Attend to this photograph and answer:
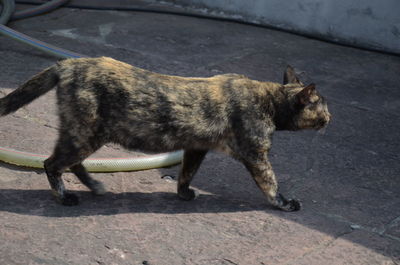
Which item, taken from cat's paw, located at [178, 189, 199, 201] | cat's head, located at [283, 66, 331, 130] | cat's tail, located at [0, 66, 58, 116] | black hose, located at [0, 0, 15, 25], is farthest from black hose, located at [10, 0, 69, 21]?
cat's head, located at [283, 66, 331, 130]

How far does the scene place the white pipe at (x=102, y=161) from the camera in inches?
204

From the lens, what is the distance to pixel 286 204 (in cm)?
484

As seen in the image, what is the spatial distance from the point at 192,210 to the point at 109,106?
100 centimetres

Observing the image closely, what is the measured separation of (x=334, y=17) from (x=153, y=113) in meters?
5.34

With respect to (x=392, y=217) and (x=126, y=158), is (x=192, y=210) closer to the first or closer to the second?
(x=126, y=158)

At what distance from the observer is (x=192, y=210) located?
482 cm

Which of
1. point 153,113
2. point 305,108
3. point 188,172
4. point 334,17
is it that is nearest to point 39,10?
point 334,17

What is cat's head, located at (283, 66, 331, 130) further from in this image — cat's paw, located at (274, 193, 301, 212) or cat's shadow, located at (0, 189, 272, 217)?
cat's shadow, located at (0, 189, 272, 217)

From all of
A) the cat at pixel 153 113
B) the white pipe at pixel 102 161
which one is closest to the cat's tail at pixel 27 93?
the cat at pixel 153 113

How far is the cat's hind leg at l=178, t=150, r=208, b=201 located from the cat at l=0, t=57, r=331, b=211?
0.14ft

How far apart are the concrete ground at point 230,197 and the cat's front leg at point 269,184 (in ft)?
0.26

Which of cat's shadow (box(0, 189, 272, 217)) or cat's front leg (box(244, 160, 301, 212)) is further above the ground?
cat's front leg (box(244, 160, 301, 212))

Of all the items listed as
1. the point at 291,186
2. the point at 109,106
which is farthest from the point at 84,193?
the point at 291,186

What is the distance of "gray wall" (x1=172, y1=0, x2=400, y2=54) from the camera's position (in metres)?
8.78
